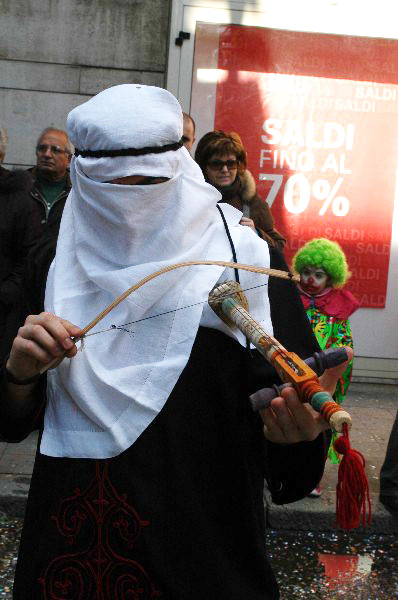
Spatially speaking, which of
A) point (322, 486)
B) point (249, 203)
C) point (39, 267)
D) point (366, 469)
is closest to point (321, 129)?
point (249, 203)

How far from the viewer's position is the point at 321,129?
7.81m

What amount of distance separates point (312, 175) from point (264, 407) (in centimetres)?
646

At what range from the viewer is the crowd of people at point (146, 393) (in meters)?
1.67

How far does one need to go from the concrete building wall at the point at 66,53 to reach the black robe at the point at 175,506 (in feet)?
20.6

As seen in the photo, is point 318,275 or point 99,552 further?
point 318,275

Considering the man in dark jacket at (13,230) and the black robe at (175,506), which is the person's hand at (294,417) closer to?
the black robe at (175,506)

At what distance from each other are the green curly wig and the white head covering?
3515mm

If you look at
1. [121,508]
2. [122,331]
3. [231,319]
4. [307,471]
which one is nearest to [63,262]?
[122,331]

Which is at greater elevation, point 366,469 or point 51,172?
point 51,172

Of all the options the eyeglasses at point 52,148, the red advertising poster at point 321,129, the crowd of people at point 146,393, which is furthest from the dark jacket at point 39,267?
the red advertising poster at point 321,129

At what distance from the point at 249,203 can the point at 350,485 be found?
4047 mm

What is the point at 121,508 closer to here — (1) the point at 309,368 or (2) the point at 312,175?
(1) the point at 309,368

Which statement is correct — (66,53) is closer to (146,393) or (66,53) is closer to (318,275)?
(318,275)

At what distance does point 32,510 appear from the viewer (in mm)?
1761
